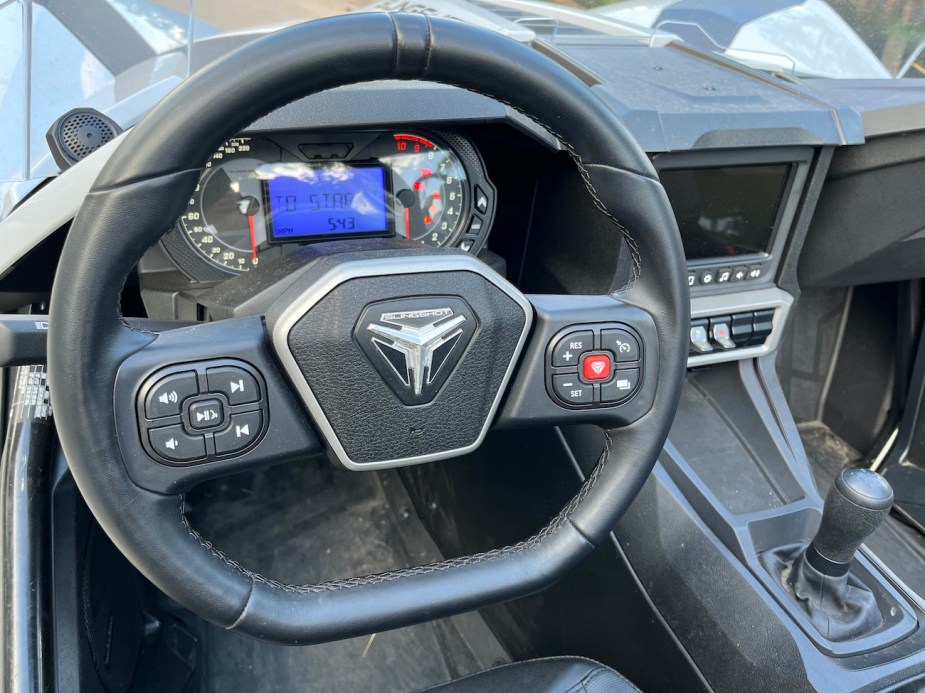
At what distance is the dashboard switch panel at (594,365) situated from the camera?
87 centimetres

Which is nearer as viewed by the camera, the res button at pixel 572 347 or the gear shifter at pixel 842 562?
the res button at pixel 572 347

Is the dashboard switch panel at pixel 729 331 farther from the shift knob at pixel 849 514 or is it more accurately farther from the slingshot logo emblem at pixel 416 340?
the slingshot logo emblem at pixel 416 340

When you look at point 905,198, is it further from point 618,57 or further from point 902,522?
point 902,522

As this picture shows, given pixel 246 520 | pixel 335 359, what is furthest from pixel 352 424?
pixel 246 520

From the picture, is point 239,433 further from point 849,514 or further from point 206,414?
point 849,514

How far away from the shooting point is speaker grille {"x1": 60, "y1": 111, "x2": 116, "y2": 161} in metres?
0.96

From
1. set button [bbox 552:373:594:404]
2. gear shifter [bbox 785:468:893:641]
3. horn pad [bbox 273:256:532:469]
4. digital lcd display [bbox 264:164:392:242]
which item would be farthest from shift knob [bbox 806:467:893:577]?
digital lcd display [bbox 264:164:392:242]

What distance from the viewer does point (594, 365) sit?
2.89 ft

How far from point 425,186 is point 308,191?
0.64 ft

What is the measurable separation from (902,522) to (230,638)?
1551mm

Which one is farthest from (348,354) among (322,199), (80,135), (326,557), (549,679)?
(326,557)

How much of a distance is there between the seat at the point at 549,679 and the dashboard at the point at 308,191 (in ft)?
2.16

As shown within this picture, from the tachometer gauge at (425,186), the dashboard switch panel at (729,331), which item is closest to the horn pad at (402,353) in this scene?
the tachometer gauge at (425,186)

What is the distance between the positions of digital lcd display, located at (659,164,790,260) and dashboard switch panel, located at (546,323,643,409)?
1.61 ft
